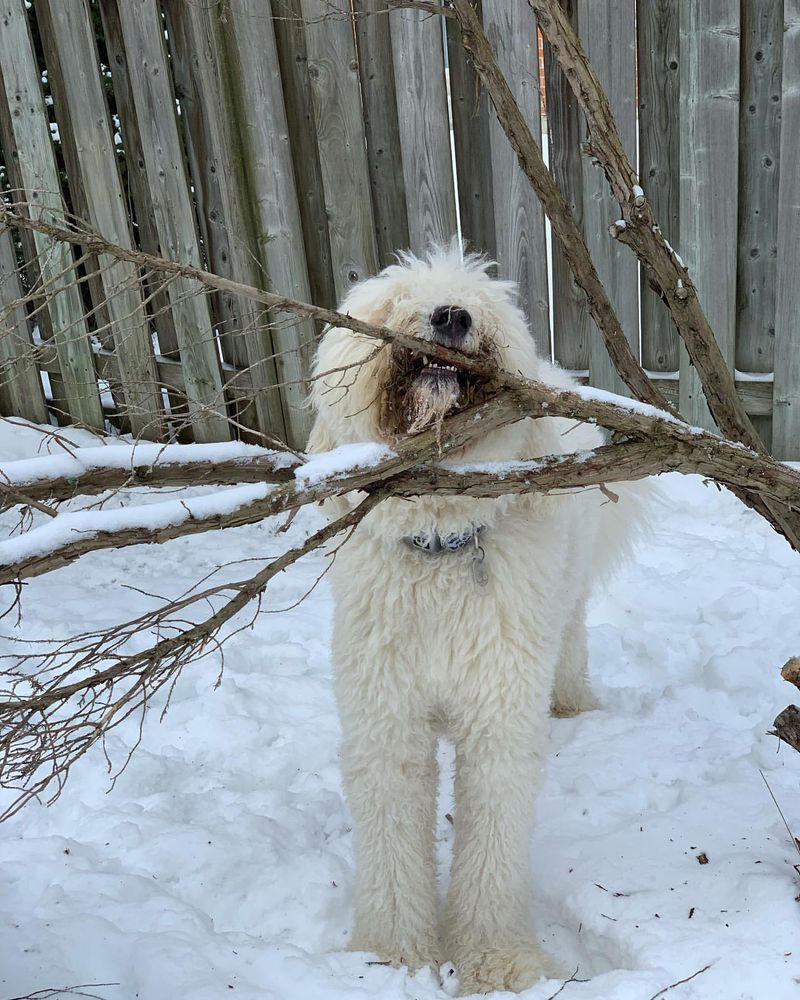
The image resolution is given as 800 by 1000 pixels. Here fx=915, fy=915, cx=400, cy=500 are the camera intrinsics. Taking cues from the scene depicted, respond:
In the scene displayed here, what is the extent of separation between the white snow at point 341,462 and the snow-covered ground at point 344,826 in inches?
52.7

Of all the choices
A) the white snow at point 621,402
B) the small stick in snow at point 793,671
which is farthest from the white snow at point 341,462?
the small stick in snow at point 793,671

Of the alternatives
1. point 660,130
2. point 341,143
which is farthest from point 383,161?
point 660,130

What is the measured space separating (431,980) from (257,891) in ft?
1.98

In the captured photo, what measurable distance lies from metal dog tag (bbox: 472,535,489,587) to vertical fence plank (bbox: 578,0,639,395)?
95.3 inches

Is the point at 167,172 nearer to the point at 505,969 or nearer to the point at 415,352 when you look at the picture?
the point at 415,352

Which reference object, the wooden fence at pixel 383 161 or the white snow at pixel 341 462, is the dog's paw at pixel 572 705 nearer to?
the wooden fence at pixel 383 161

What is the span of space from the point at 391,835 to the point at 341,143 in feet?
11.2

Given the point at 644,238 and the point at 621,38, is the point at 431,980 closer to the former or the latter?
the point at 644,238

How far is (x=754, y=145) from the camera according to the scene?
4227 millimetres

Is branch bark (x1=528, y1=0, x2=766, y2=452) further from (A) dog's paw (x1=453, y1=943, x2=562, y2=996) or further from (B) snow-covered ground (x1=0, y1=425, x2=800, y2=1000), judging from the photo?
(A) dog's paw (x1=453, y1=943, x2=562, y2=996)

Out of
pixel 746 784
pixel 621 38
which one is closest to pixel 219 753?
pixel 746 784

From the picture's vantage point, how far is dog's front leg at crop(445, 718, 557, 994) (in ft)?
8.11

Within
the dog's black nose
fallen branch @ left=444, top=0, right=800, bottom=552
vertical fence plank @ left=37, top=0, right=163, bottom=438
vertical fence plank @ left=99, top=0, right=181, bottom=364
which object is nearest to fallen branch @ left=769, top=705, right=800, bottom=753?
fallen branch @ left=444, top=0, right=800, bottom=552

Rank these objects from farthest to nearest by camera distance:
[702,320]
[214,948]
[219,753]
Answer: [219,753] < [702,320] < [214,948]
